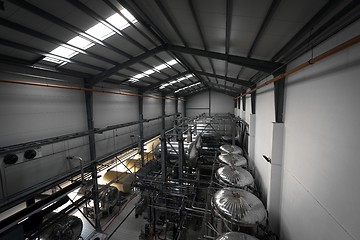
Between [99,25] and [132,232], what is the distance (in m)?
7.12

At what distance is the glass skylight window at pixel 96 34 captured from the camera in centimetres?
367

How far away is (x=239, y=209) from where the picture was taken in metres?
3.26

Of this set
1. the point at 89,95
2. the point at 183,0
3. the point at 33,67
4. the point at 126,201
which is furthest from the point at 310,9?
the point at 126,201

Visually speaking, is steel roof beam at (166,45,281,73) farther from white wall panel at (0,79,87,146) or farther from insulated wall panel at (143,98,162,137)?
insulated wall panel at (143,98,162,137)

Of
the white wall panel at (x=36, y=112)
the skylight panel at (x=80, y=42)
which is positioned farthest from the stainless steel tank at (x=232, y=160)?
the white wall panel at (x=36, y=112)

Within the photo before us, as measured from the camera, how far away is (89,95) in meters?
6.77

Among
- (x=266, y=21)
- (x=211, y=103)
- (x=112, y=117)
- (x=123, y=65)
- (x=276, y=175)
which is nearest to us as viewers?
(x=266, y=21)

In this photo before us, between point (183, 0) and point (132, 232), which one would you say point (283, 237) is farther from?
point (183, 0)

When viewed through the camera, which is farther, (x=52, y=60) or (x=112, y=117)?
(x=112, y=117)

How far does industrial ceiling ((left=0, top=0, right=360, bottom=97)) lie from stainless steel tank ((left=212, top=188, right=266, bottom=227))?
3179 mm

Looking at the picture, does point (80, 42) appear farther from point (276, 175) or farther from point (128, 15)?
point (276, 175)

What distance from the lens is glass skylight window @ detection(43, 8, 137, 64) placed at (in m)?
3.67

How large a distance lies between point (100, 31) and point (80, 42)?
2.47 ft

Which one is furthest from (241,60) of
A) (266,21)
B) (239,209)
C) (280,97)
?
(239,209)
